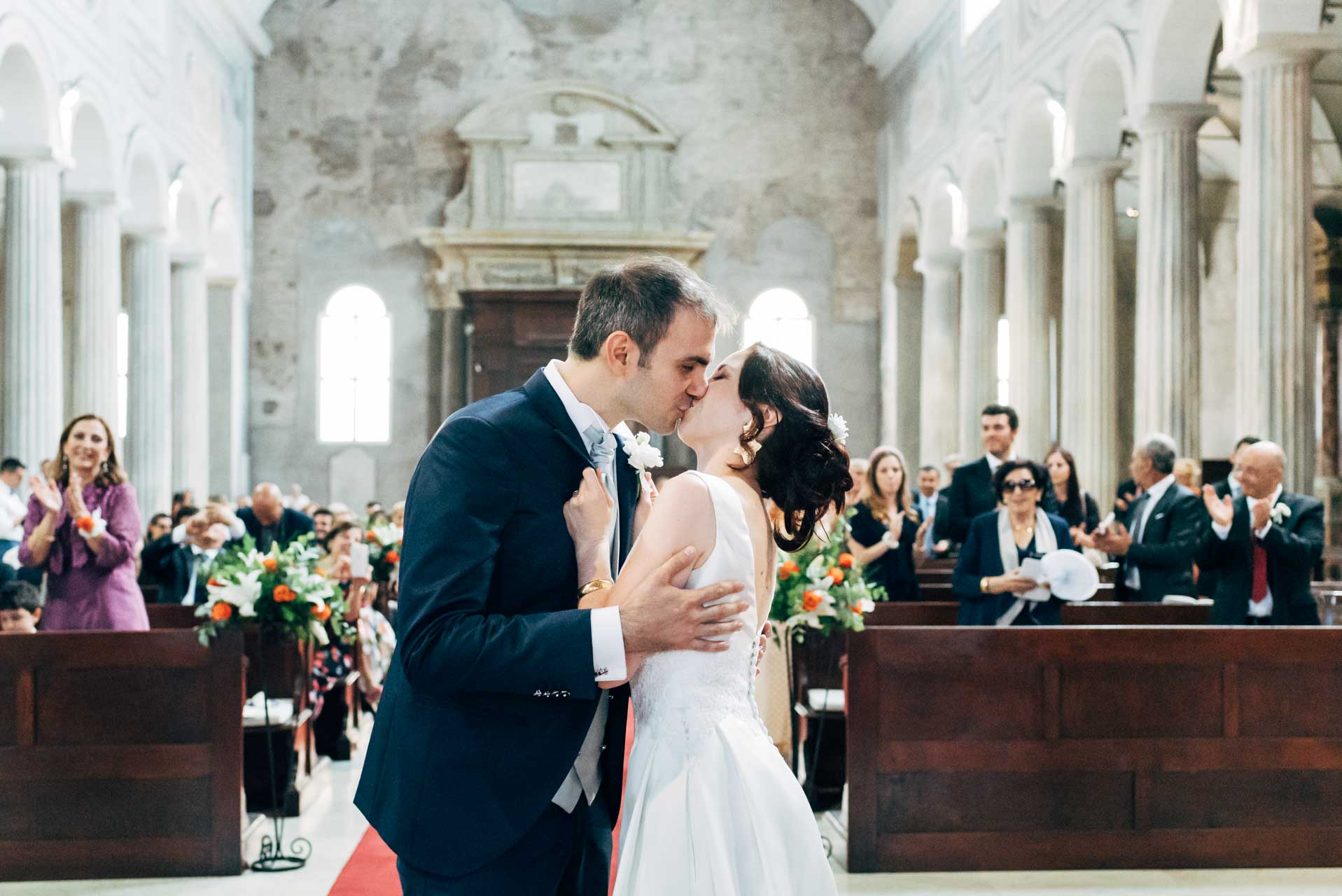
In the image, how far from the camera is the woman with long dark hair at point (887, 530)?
7.86m

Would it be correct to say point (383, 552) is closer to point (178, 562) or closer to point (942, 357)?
point (178, 562)

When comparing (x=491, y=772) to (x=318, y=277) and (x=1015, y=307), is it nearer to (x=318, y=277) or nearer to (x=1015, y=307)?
(x=1015, y=307)

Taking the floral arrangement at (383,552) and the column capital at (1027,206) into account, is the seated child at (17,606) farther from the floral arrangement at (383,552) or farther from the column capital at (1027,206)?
the column capital at (1027,206)

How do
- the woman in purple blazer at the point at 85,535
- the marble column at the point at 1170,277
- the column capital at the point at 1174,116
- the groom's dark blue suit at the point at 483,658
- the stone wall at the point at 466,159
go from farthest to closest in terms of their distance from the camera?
the stone wall at the point at 466,159 → the column capital at the point at 1174,116 → the marble column at the point at 1170,277 → the woman in purple blazer at the point at 85,535 → the groom's dark blue suit at the point at 483,658

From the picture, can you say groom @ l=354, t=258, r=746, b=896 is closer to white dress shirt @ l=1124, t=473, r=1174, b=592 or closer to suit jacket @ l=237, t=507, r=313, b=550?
white dress shirt @ l=1124, t=473, r=1174, b=592

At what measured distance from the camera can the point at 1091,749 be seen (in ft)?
17.6

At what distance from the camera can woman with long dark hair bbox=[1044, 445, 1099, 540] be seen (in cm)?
830

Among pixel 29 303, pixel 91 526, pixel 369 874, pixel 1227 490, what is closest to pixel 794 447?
pixel 369 874

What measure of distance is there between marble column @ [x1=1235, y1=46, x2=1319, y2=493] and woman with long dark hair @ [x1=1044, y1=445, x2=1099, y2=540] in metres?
1.22

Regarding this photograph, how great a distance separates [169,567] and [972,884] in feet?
20.5

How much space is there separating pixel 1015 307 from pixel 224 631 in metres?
11.4

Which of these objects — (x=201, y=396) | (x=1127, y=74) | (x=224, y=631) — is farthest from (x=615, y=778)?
(x=201, y=396)

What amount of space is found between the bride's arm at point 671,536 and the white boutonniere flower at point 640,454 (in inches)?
2.6

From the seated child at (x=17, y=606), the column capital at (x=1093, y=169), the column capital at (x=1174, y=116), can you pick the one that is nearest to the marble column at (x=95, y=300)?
the seated child at (x=17, y=606)
